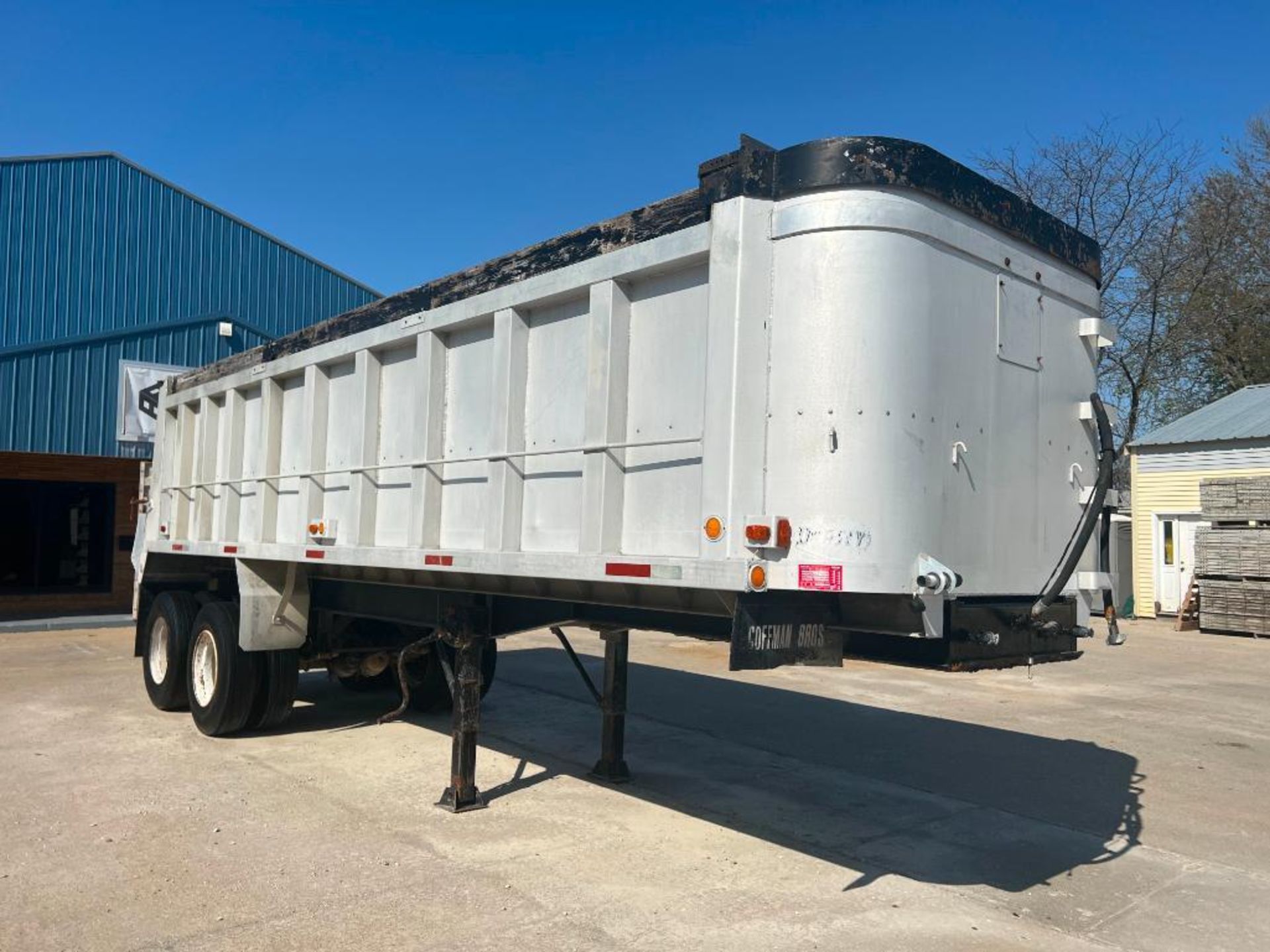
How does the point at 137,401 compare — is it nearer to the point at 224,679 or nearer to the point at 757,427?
the point at 224,679

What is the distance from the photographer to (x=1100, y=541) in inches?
214

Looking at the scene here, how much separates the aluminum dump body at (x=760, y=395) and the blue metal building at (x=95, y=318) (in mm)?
12172

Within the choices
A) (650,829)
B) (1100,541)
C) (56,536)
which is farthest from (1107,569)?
(56,536)

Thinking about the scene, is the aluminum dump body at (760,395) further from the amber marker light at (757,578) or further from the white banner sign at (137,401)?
the white banner sign at (137,401)

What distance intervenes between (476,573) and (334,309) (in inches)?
603

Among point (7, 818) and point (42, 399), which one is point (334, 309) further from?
point (7, 818)

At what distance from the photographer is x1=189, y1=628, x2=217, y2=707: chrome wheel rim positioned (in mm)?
8328

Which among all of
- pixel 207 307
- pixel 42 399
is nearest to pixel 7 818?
pixel 42 399

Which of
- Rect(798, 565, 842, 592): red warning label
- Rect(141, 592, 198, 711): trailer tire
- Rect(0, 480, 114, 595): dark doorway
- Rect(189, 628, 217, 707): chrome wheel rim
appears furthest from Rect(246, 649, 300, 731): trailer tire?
Rect(0, 480, 114, 595): dark doorway

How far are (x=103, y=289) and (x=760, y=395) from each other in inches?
615

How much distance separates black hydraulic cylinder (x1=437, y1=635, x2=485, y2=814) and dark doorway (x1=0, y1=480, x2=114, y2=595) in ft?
51.4

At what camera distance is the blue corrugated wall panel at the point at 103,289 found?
50.9 feet

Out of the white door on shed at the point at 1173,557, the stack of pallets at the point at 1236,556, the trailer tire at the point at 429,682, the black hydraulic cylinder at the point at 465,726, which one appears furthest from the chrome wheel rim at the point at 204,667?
the white door on shed at the point at 1173,557

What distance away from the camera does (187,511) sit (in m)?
9.19
